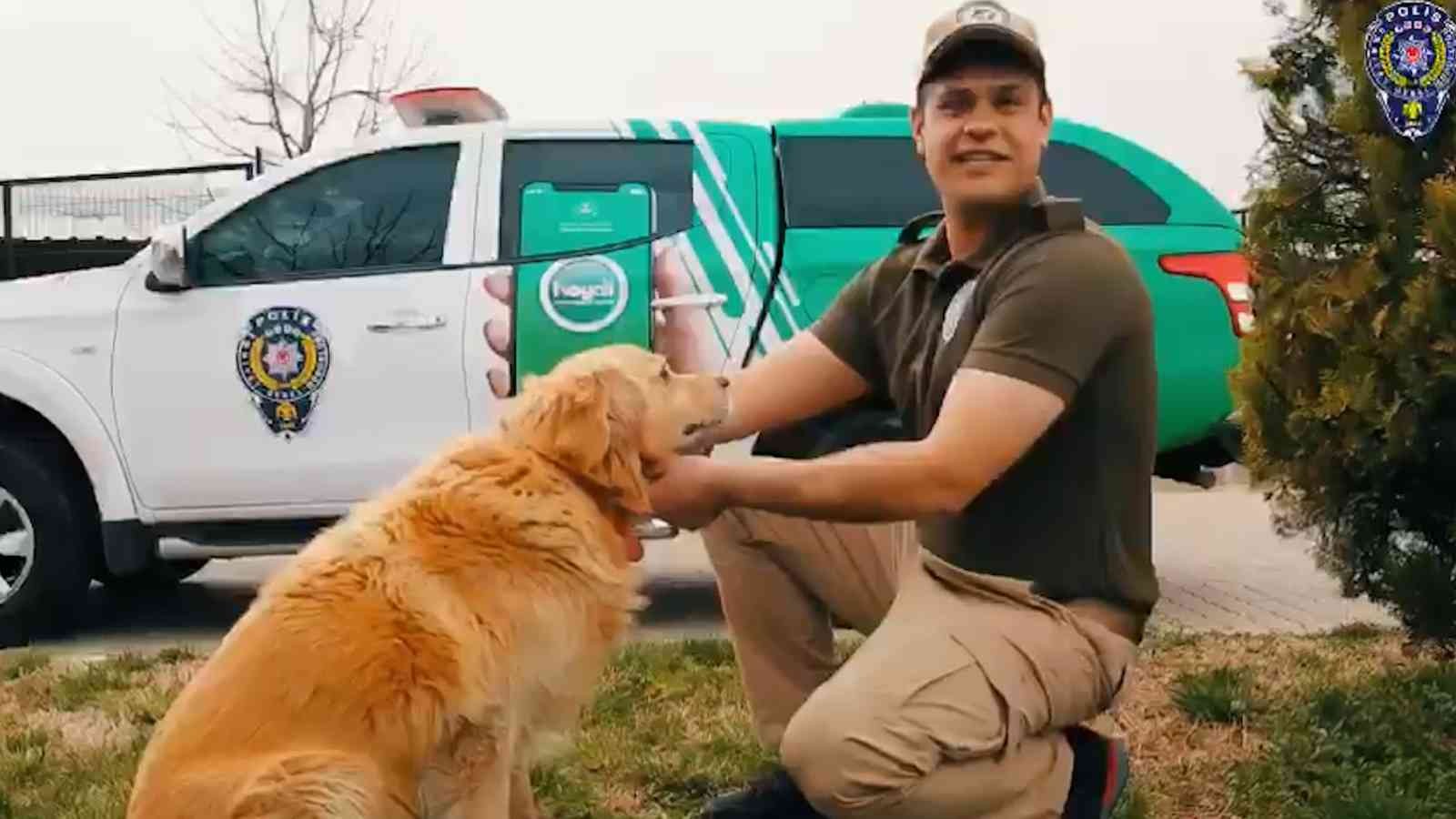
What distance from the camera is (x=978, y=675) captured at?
2779mm

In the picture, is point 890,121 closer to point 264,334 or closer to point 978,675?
point 264,334

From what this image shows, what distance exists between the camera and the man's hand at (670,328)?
5945 mm

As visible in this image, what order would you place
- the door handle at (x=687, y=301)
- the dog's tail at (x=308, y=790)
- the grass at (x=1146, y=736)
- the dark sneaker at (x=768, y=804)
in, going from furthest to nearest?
the door handle at (x=687, y=301)
the grass at (x=1146, y=736)
the dark sneaker at (x=768, y=804)
the dog's tail at (x=308, y=790)

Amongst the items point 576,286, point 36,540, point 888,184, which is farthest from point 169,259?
point 888,184

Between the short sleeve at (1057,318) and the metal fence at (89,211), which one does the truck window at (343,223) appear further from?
the metal fence at (89,211)

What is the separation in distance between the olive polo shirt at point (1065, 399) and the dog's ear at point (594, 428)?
2.05ft

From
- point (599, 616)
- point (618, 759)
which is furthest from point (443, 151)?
point (599, 616)

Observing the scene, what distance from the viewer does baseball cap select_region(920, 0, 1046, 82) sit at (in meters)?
2.92

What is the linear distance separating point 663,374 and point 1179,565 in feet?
18.1

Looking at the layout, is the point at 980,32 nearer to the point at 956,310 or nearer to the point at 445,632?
the point at 956,310

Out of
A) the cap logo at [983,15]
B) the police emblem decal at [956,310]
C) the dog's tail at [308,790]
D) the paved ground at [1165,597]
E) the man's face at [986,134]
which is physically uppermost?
the cap logo at [983,15]

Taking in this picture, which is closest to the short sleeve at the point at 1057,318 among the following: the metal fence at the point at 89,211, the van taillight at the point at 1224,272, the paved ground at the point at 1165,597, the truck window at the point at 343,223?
the paved ground at the point at 1165,597

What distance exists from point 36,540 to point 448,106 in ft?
8.00

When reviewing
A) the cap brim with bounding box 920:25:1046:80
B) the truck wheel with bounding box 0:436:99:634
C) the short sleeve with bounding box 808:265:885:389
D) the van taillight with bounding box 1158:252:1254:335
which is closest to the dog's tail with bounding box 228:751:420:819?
the short sleeve with bounding box 808:265:885:389
